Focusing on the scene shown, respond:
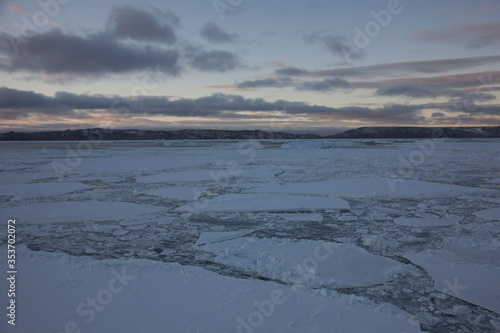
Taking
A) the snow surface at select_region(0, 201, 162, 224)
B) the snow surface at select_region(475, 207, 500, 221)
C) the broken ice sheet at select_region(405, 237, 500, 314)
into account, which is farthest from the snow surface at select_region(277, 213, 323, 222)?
the snow surface at select_region(475, 207, 500, 221)

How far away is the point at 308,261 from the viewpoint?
10.7ft

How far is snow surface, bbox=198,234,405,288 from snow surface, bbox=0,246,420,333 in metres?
0.29

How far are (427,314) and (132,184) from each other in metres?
8.00

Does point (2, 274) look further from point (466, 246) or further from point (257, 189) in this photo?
point (257, 189)

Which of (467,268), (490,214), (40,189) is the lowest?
(40,189)

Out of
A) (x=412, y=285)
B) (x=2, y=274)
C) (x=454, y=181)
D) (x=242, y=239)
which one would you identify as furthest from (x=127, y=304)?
(x=454, y=181)

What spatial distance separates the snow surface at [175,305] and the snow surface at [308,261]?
291 mm

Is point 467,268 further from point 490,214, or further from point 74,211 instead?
point 74,211

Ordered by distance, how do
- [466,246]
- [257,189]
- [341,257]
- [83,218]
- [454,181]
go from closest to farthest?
[341,257] < [466,246] < [83,218] < [257,189] < [454,181]

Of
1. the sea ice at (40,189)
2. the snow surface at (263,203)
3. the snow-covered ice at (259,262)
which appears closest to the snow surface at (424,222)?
the snow-covered ice at (259,262)

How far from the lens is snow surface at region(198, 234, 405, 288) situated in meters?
2.91

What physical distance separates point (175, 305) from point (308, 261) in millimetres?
1452

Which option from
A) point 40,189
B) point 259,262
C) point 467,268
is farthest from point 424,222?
point 40,189

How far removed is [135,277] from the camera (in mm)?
2861
